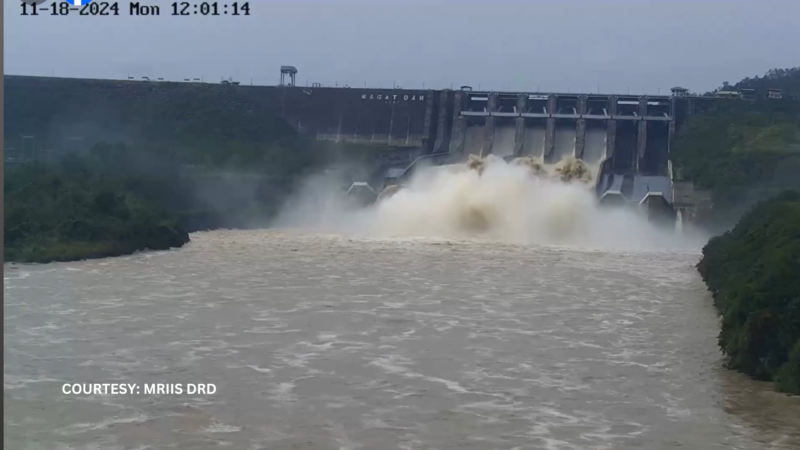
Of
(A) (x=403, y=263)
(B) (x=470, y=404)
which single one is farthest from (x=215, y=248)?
(B) (x=470, y=404)

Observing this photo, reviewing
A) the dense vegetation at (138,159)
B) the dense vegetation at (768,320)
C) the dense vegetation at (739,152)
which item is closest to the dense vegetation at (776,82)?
the dense vegetation at (739,152)

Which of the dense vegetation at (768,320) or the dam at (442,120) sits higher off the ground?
the dam at (442,120)

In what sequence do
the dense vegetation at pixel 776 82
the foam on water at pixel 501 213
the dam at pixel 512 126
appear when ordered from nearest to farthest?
the foam on water at pixel 501 213 → the dam at pixel 512 126 → the dense vegetation at pixel 776 82

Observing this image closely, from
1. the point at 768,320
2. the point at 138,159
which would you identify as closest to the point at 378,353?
the point at 768,320

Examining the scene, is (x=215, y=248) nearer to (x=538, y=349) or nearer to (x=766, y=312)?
(x=538, y=349)

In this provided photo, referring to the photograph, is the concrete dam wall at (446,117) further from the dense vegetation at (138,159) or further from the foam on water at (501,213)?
the foam on water at (501,213)

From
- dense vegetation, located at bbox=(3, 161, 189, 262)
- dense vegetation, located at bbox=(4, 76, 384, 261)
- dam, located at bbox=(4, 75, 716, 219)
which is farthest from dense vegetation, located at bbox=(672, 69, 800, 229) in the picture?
dense vegetation, located at bbox=(3, 161, 189, 262)

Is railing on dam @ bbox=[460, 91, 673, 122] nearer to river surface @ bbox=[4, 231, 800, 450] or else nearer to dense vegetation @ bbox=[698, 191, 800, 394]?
river surface @ bbox=[4, 231, 800, 450]
